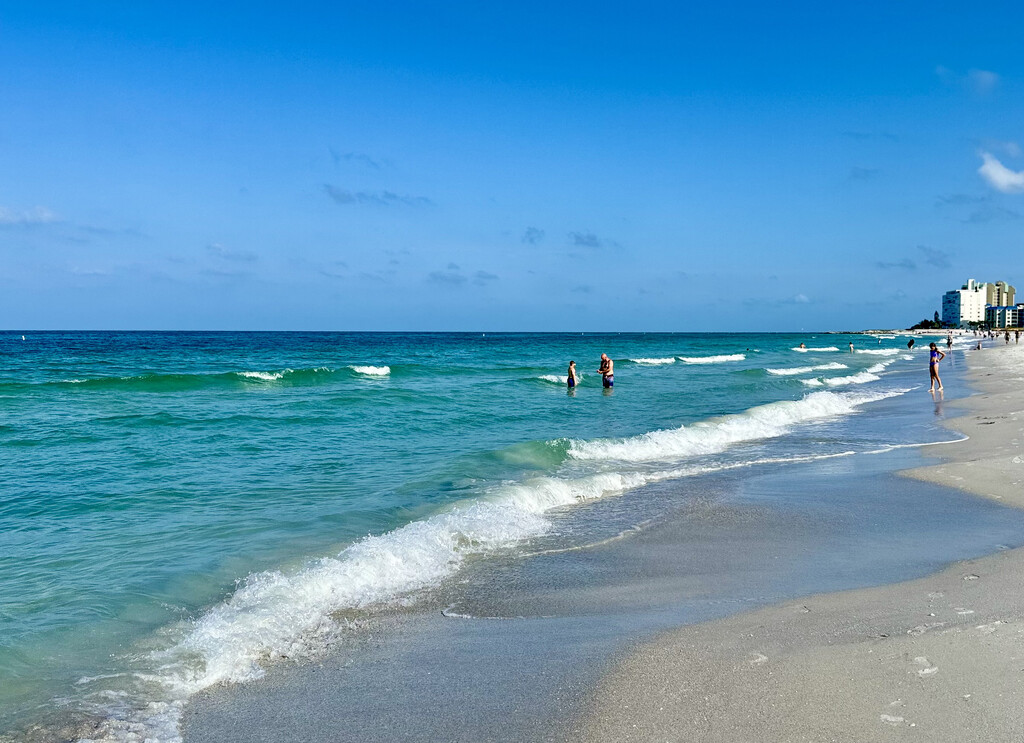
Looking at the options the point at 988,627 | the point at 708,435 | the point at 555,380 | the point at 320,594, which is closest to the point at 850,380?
the point at 555,380

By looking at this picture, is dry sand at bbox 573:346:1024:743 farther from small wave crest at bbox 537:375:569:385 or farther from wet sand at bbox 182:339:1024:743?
small wave crest at bbox 537:375:569:385

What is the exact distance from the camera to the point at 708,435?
50.3 ft

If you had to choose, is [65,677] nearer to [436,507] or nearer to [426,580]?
[426,580]

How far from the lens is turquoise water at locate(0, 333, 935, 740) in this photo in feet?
16.1

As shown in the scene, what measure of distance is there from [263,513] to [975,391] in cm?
2624

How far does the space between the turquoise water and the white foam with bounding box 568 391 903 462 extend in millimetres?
65

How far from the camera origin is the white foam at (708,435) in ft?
44.1

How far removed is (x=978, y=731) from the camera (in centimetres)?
340

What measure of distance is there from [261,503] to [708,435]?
9604 millimetres

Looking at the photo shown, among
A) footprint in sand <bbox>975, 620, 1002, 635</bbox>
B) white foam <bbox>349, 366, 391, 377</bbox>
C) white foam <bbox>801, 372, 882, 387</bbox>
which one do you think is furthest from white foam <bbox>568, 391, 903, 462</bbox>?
white foam <bbox>349, 366, 391, 377</bbox>

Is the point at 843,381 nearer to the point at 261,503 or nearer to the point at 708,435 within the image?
the point at 708,435

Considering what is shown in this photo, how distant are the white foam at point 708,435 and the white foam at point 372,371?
84.2 feet

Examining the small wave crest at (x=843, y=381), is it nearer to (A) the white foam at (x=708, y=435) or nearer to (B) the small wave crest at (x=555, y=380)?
(B) the small wave crest at (x=555, y=380)

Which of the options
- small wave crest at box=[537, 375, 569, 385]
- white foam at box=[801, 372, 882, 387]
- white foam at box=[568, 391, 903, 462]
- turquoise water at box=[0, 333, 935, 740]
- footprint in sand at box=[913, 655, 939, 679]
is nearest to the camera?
footprint in sand at box=[913, 655, 939, 679]
